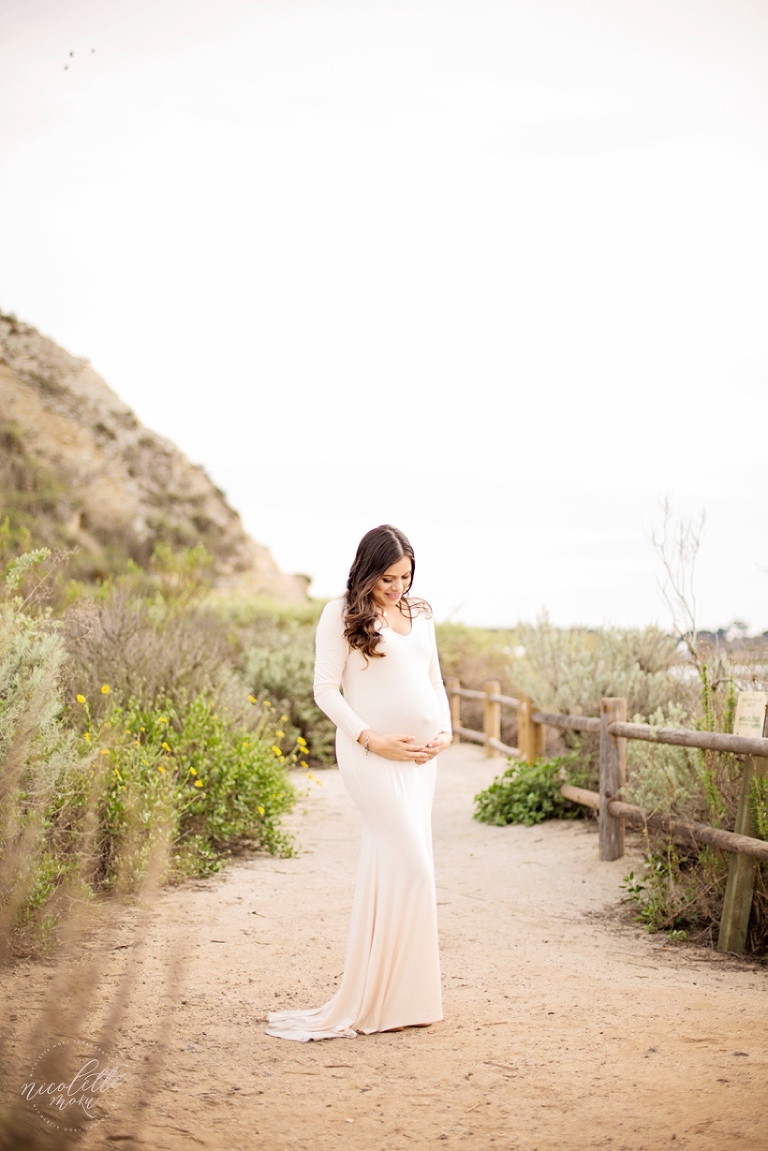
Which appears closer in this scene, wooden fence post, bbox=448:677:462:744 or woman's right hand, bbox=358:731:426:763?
woman's right hand, bbox=358:731:426:763

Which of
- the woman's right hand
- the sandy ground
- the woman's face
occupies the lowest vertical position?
the sandy ground

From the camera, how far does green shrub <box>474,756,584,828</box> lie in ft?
29.7

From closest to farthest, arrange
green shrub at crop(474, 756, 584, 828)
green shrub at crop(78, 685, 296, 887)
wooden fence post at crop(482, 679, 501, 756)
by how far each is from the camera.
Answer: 1. green shrub at crop(78, 685, 296, 887)
2. green shrub at crop(474, 756, 584, 828)
3. wooden fence post at crop(482, 679, 501, 756)

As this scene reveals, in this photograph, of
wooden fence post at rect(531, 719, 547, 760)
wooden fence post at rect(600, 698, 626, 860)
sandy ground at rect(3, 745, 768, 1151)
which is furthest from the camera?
wooden fence post at rect(531, 719, 547, 760)

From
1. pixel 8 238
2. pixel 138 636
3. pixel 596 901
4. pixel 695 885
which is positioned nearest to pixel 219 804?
pixel 138 636

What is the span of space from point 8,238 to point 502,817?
10201mm

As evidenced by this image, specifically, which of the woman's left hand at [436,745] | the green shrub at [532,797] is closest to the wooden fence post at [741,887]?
the woman's left hand at [436,745]

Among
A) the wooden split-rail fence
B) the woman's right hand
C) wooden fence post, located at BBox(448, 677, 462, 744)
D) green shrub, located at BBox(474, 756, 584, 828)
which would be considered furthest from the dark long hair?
wooden fence post, located at BBox(448, 677, 462, 744)

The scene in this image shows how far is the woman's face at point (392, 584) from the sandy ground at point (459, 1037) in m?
1.88

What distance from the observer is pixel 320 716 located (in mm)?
13523

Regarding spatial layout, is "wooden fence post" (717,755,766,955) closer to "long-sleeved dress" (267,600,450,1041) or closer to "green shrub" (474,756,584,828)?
"long-sleeved dress" (267,600,450,1041)

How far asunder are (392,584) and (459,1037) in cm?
197

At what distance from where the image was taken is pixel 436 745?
4184 mm

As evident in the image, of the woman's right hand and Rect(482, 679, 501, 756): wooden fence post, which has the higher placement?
the woman's right hand
